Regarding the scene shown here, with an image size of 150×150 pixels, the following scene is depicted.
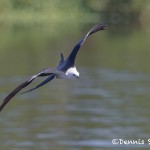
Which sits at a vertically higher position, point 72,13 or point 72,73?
point 72,13

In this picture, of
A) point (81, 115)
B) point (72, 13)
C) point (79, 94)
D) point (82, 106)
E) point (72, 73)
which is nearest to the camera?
point (72, 73)

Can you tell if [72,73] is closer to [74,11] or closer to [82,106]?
[82,106]

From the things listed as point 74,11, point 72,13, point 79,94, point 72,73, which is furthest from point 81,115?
point 72,13

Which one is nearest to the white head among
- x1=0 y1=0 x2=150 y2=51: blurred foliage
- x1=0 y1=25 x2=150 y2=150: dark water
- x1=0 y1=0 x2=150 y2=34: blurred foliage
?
x1=0 y1=25 x2=150 y2=150: dark water

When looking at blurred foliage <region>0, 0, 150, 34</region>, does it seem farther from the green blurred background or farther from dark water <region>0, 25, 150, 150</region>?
dark water <region>0, 25, 150, 150</region>

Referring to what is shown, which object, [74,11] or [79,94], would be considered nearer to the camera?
[79,94]

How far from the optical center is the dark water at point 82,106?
41.5 ft

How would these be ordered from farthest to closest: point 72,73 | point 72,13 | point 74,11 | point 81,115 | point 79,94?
1. point 72,13
2. point 74,11
3. point 79,94
4. point 81,115
5. point 72,73

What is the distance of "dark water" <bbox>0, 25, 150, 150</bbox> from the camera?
12664 millimetres

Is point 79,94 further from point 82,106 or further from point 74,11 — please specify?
point 74,11

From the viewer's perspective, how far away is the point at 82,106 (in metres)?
16.5

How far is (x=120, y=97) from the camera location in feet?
57.9

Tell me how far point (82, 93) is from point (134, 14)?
3557 centimetres

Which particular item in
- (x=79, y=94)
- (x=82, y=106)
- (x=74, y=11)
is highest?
(x=74, y=11)
